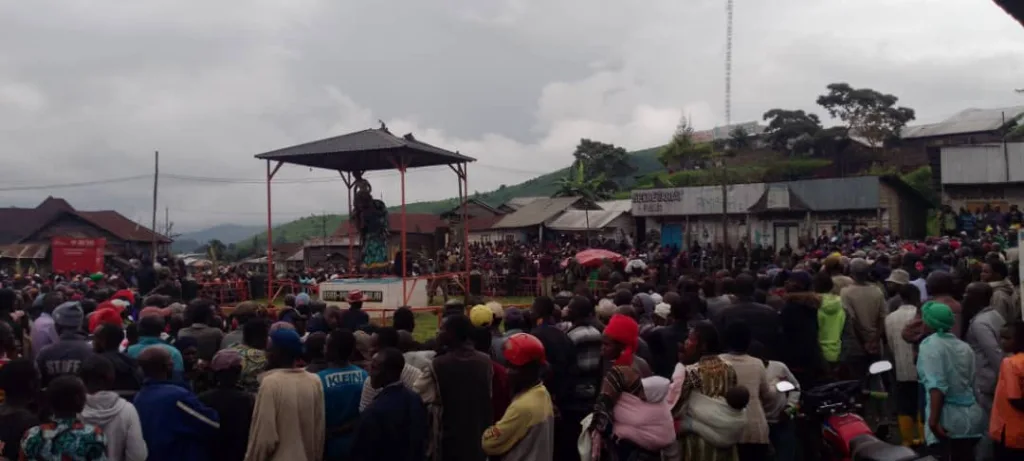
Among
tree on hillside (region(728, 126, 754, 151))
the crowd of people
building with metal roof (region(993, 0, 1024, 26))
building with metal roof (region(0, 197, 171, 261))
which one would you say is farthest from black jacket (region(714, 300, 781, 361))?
tree on hillside (region(728, 126, 754, 151))

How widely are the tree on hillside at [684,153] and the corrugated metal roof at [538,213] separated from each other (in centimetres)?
880

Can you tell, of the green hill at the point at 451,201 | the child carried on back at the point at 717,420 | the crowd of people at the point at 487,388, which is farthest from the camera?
the green hill at the point at 451,201

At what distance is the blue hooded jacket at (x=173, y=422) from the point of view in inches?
189

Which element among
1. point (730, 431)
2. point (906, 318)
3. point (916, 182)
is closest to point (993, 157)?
point (916, 182)

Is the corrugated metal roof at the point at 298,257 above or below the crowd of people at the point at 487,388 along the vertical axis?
above

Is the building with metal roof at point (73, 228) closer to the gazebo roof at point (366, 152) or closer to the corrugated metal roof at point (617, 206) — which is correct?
the corrugated metal roof at point (617, 206)

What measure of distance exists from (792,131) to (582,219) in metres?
22.4

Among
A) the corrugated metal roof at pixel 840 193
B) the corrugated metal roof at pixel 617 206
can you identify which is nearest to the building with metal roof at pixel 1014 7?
the corrugated metal roof at pixel 840 193

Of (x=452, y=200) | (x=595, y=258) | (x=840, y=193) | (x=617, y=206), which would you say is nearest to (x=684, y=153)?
(x=617, y=206)

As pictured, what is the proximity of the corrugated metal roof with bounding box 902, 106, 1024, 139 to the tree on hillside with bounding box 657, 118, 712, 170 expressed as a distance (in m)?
12.1

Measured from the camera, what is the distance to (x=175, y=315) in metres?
8.05

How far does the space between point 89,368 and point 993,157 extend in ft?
98.8

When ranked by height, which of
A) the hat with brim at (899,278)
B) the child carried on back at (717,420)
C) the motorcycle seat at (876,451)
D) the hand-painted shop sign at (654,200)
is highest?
the hand-painted shop sign at (654,200)

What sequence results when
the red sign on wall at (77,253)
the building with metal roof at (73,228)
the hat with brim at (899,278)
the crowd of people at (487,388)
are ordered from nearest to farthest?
the crowd of people at (487,388) → the hat with brim at (899,278) → the red sign on wall at (77,253) → the building with metal roof at (73,228)
